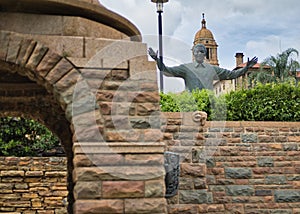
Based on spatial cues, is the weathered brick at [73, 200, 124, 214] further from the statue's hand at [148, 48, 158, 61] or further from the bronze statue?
the bronze statue

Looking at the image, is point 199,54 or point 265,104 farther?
point 199,54

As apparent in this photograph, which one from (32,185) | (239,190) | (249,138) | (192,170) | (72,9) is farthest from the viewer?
(32,185)

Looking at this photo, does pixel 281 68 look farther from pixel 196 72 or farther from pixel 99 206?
pixel 99 206

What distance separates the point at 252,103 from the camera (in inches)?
328

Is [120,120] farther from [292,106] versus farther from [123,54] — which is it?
[292,106]

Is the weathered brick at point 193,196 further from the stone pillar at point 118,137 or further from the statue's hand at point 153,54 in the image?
the stone pillar at point 118,137

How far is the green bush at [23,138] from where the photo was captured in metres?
10.2

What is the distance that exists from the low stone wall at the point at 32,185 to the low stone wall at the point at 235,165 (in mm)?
3175

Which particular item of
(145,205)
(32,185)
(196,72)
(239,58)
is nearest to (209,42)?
(239,58)

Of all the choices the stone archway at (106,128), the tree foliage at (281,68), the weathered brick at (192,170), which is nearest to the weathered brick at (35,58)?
the stone archway at (106,128)

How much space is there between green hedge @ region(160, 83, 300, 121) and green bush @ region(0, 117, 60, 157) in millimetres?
3820

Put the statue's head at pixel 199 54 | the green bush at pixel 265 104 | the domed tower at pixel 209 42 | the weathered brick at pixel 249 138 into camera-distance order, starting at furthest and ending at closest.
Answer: the domed tower at pixel 209 42
the statue's head at pixel 199 54
the green bush at pixel 265 104
the weathered brick at pixel 249 138

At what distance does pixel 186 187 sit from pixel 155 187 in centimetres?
311

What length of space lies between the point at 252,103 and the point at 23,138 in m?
5.15
